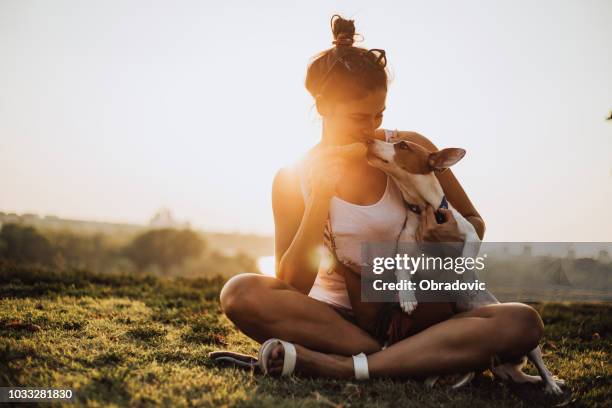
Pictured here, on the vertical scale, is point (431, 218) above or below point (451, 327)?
above

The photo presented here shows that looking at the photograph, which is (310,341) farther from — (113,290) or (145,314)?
(113,290)

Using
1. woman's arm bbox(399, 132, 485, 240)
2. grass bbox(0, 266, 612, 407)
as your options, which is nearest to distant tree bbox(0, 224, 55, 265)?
grass bbox(0, 266, 612, 407)

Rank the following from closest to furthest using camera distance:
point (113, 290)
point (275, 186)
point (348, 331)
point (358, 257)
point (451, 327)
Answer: point (451, 327) → point (348, 331) → point (358, 257) → point (275, 186) → point (113, 290)

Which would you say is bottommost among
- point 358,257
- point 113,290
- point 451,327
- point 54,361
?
point 113,290

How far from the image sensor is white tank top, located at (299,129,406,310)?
113 inches

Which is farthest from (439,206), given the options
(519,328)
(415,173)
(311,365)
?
(311,365)

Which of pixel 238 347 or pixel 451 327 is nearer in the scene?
pixel 451 327

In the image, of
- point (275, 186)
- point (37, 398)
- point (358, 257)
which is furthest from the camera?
point (275, 186)

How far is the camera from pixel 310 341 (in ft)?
8.54

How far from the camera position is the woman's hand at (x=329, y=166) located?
112 inches

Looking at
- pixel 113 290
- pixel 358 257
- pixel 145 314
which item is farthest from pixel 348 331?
pixel 113 290

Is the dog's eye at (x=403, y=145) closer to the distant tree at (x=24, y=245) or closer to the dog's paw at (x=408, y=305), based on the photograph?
the dog's paw at (x=408, y=305)

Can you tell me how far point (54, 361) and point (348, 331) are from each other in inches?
55.2

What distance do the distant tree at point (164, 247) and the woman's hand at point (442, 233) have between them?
879 centimetres
